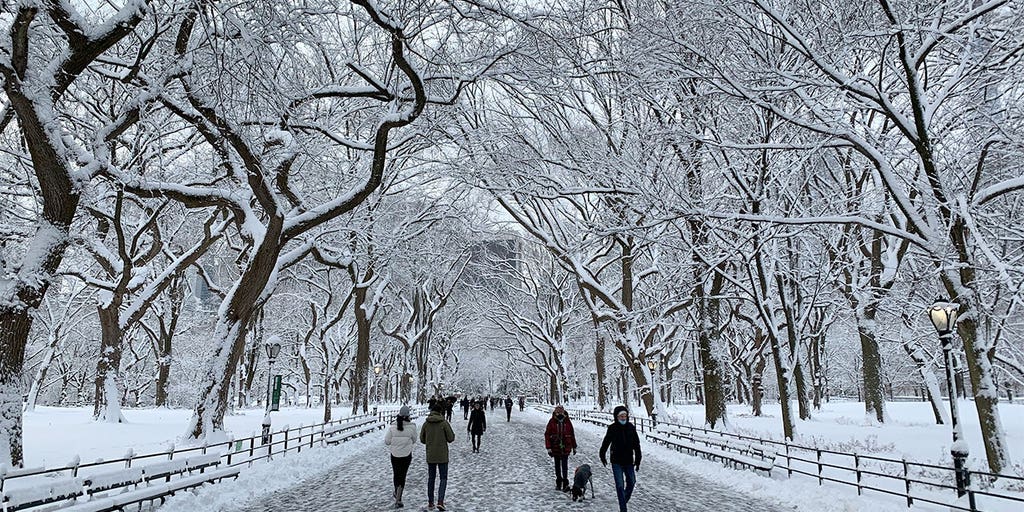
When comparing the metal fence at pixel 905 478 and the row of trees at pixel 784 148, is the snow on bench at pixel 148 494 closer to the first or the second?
the row of trees at pixel 784 148

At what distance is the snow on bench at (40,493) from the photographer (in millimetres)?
7324

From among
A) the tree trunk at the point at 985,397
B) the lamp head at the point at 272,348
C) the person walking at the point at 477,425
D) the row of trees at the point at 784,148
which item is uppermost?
the row of trees at the point at 784,148

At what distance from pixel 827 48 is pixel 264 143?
12.4m

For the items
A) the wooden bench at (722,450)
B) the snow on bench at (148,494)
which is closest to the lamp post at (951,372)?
the wooden bench at (722,450)

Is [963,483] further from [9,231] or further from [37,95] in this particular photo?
[9,231]

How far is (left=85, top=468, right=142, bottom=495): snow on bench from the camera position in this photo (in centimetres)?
866

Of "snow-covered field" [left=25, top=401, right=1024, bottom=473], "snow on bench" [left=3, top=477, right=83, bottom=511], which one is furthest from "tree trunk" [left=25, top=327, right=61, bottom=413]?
"snow on bench" [left=3, top=477, right=83, bottom=511]

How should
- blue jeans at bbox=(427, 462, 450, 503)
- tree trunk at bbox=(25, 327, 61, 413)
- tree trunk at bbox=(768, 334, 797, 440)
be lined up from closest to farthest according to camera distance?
blue jeans at bbox=(427, 462, 450, 503)
tree trunk at bbox=(768, 334, 797, 440)
tree trunk at bbox=(25, 327, 61, 413)

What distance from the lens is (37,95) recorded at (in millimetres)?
9844

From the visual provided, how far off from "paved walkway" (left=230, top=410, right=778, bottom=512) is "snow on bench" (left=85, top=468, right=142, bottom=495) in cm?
173

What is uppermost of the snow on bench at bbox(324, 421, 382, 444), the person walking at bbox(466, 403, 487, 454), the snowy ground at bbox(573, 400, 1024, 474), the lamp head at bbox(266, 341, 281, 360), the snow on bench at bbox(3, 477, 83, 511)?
the lamp head at bbox(266, 341, 281, 360)

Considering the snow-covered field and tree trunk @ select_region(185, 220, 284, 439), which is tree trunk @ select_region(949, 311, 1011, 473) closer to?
the snow-covered field

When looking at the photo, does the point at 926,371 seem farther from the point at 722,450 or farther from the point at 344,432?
the point at 344,432

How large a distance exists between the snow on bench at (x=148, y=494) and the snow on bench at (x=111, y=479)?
214 mm
